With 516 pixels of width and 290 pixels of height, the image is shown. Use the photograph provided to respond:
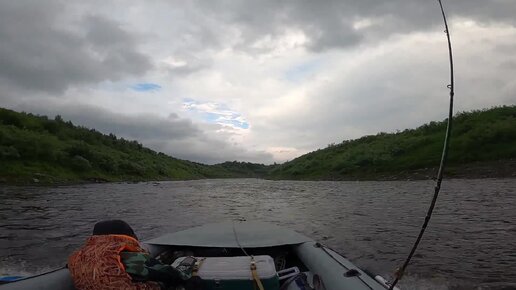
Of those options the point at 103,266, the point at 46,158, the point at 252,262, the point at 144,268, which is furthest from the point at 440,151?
the point at 103,266

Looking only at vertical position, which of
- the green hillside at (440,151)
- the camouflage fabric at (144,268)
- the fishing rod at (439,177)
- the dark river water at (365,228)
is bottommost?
the dark river water at (365,228)

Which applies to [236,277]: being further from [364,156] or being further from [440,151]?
[364,156]

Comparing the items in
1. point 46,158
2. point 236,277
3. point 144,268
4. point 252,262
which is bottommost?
point 236,277

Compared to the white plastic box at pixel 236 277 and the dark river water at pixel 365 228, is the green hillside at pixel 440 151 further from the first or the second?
the white plastic box at pixel 236 277

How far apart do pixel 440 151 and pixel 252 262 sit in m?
43.0

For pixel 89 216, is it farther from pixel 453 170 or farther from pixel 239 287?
pixel 453 170

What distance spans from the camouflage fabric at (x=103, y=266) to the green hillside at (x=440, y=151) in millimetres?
36107

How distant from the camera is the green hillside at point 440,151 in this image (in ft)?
124

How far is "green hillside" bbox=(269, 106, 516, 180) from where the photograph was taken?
3788 centimetres

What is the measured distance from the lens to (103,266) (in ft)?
11.7

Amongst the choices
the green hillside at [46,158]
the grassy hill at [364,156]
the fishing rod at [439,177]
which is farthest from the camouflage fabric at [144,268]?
the green hillside at [46,158]

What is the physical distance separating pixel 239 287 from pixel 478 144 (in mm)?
41639

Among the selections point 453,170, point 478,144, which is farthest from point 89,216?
point 478,144

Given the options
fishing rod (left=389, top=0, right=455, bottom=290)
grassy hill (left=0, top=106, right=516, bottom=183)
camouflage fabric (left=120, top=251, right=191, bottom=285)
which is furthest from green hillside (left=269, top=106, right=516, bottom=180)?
camouflage fabric (left=120, top=251, right=191, bottom=285)
